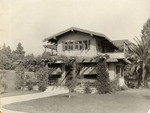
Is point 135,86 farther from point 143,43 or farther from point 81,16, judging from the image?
point 81,16

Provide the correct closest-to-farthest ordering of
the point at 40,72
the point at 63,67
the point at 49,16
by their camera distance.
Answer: the point at 49,16 → the point at 40,72 → the point at 63,67

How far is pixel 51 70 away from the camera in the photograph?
2283 cm

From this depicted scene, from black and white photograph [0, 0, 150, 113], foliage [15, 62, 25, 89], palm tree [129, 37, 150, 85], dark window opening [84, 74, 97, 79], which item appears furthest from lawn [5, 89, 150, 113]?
palm tree [129, 37, 150, 85]

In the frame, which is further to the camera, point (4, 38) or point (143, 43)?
point (143, 43)

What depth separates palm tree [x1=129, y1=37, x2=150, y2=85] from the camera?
80.7 ft

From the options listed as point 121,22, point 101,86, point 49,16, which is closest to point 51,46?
point 101,86

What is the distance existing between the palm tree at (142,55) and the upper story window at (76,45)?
574 cm

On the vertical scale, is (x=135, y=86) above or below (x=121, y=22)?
below

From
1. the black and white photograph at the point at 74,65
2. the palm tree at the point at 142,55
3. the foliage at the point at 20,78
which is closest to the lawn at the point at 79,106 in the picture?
the black and white photograph at the point at 74,65

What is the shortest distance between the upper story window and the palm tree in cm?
574

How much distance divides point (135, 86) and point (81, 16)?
1821 centimetres

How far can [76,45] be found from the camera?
2244cm

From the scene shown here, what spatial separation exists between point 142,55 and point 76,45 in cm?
723

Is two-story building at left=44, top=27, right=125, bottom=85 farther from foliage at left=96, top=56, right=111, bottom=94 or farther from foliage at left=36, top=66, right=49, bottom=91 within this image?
foliage at left=96, top=56, right=111, bottom=94
